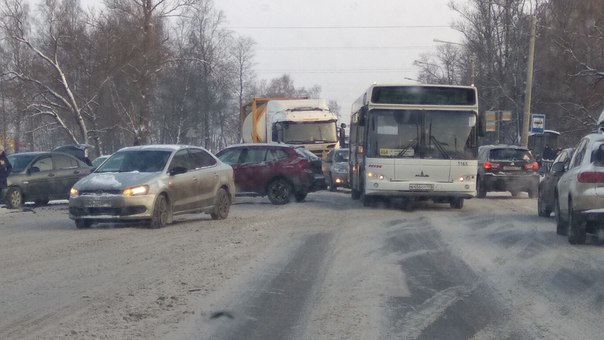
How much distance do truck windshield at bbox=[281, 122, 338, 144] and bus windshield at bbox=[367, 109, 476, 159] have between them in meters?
12.7

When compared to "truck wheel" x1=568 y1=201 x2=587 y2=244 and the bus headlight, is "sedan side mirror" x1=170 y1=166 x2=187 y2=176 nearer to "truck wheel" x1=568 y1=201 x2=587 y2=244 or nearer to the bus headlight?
the bus headlight

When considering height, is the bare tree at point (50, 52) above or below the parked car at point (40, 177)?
above

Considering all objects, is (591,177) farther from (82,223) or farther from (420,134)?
(82,223)

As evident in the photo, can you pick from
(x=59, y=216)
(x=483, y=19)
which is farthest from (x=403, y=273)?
(x=483, y=19)

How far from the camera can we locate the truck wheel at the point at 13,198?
2270 cm

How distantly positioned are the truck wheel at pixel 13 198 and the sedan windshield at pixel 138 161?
21.8ft

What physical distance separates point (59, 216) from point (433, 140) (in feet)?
29.8

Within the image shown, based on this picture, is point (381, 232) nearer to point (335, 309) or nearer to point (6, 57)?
point (335, 309)

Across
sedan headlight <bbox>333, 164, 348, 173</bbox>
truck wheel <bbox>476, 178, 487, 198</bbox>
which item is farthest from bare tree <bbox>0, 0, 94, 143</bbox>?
truck wheel <bbox>476, 178, 487, 198</bbox>

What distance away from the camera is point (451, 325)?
7555 mm

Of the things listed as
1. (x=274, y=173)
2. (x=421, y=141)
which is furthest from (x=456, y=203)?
(x=274, y=173)

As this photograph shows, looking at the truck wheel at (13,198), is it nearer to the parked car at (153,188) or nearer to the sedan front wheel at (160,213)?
the parked car at (153,188)

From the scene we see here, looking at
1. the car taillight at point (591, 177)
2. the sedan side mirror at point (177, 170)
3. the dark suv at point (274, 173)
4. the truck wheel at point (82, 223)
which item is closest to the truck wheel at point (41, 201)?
the dark suv at point (274, 173)

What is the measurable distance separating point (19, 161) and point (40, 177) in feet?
2.66
